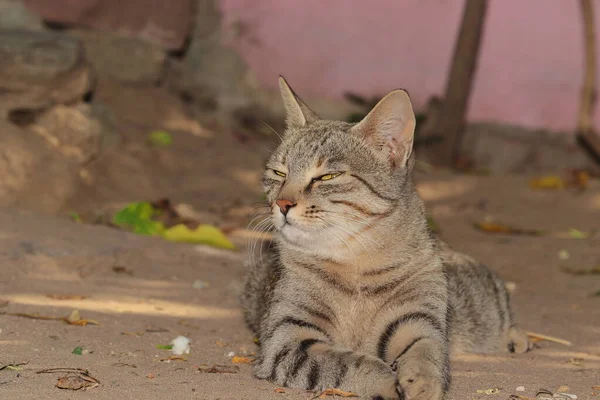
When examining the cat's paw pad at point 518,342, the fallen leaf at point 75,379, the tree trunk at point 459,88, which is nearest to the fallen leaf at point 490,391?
the cat's paw pad at point 518,342

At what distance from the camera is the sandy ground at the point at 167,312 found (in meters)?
3.98

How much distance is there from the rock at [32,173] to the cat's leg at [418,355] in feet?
15.0

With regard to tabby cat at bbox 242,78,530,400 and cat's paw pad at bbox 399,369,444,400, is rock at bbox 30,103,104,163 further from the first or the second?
cat's paw pad at bbox 399,369,444,400

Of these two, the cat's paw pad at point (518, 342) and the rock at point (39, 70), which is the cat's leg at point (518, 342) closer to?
the cat's paw pad at point (518, 342)

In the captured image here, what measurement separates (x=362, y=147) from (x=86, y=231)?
2.84 meters

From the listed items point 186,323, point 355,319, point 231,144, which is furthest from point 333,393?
point 231,144

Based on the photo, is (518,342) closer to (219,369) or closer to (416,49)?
(219,369)

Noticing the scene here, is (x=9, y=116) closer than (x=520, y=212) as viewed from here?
Yes

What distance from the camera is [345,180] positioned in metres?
4.40

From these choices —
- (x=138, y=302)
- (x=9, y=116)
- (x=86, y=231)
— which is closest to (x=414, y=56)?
(x=9, y=116)

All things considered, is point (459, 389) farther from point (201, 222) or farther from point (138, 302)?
point (201, 222)

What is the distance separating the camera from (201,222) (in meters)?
7.92

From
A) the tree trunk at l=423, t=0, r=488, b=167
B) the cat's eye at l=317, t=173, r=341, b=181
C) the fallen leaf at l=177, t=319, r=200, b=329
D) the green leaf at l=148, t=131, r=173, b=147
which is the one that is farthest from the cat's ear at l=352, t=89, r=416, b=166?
the tree trunk at l=423, t=0, r=488, b=167

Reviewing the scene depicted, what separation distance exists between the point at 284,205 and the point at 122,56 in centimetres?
706
